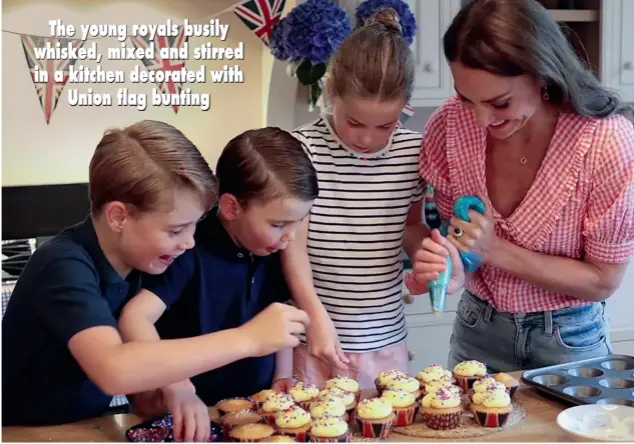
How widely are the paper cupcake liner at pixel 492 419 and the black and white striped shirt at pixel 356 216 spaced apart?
0.38 m

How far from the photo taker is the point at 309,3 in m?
1.90

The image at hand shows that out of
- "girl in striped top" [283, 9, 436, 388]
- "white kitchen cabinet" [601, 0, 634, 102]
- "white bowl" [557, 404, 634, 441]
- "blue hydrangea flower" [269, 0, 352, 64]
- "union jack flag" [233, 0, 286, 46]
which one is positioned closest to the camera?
"white bowl" [557, 404, 634, 441]

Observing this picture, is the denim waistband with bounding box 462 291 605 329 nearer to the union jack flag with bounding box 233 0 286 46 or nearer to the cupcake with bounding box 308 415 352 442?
the cupcake with bounding box 308 415 352 442

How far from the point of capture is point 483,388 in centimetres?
102

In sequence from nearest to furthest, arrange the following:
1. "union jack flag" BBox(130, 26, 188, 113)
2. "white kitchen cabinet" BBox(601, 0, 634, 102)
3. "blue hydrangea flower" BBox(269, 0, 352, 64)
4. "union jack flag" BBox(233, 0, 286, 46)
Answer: "blue hydrangea flower" BBox(269, 0, 352, 64) → "union jack flag" BBox(233, 0, 286, 46) → "white kitchen cabinet" BBox(601, 0, 634, 102) → "union jack flag" BBox(130, 26, 188, 113)

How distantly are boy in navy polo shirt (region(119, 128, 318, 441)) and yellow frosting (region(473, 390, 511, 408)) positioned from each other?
31 cm

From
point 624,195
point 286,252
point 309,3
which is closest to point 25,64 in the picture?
point 309,3

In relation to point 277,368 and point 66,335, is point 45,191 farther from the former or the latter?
point 66,335

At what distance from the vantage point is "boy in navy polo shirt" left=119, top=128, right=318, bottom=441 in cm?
111

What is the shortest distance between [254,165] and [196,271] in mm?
184

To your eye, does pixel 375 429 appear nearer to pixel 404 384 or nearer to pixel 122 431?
pixel 404 384

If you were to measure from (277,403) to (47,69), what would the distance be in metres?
1.88

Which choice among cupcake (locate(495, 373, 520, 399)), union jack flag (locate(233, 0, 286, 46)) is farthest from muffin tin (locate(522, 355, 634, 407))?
union jack flag (locate(233, 0, 286, 46))

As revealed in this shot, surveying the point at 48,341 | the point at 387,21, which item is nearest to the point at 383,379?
the point at 48,341
